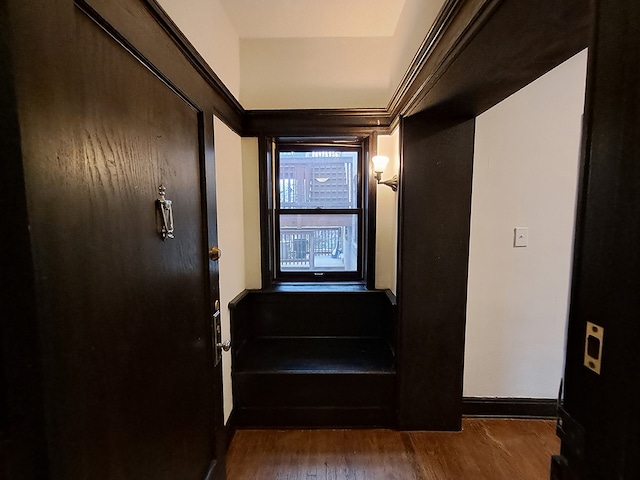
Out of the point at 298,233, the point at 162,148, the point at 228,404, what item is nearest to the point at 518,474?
the point at 228,404

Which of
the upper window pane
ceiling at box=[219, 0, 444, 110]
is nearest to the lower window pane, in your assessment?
the upper window pane

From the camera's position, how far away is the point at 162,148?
879 millimetres

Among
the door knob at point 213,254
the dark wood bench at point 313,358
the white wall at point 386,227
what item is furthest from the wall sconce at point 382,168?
the door knob at point 213,254

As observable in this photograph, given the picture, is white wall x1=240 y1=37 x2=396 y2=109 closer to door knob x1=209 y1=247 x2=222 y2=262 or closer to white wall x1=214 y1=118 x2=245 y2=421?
white wall x1=214 y1=118 x2=245 y2=421

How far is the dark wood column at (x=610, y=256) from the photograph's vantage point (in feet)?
1.67

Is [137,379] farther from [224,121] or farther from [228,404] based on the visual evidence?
[224,121]

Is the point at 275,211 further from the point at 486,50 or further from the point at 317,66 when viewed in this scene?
the point at 486,50

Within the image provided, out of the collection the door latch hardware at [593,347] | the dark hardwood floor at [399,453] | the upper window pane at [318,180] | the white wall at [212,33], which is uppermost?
the white wall at [212,33]

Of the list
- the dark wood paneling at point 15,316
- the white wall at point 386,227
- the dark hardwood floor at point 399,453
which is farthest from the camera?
the white wall at point 386,227

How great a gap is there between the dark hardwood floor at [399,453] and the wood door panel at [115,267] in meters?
0.90

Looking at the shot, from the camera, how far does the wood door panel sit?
0.52m

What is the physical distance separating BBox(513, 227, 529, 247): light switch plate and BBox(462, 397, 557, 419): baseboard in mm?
1113

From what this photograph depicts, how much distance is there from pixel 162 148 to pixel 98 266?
1.30 ft

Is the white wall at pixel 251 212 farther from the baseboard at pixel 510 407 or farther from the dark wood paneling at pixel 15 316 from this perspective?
the dark wood paneling at pixel 15 316
